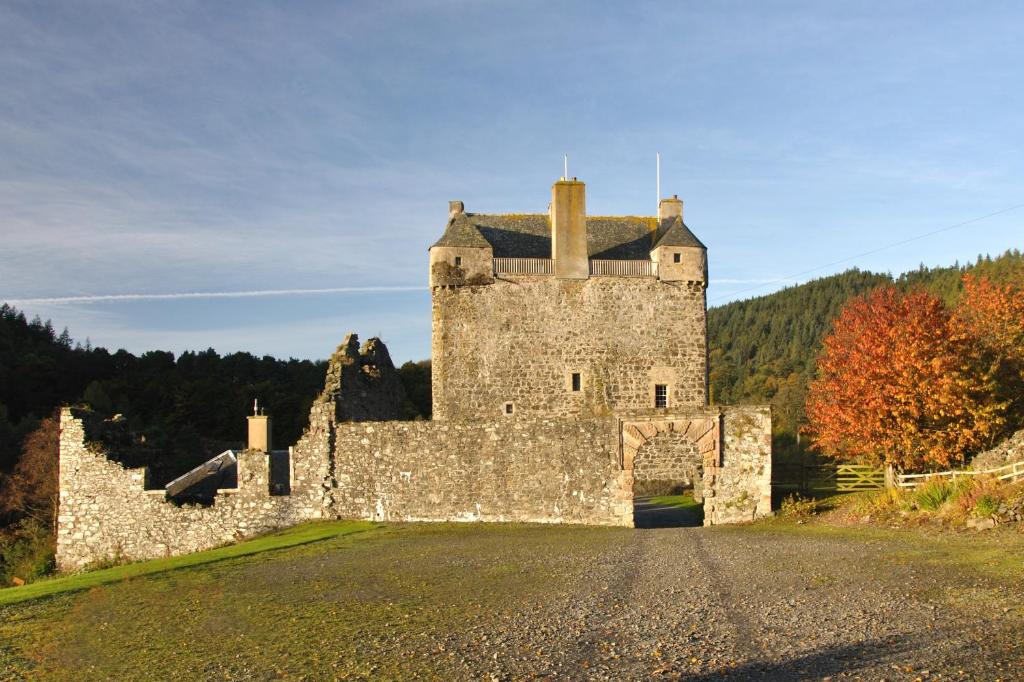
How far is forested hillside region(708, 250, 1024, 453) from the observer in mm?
84625

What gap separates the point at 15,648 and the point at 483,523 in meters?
12.3

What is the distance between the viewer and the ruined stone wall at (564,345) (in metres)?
34.0

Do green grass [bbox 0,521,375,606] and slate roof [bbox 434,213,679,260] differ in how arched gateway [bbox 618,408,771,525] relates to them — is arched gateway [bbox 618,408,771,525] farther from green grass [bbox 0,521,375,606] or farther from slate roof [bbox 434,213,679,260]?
slate roof [bbox 434,213,679,260]

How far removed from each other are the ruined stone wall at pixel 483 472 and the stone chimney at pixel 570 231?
12.5m

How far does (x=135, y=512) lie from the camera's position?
945 inches

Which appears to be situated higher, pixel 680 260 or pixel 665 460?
pixel 680 260

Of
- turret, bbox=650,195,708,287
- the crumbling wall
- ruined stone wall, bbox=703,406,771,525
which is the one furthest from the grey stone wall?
ruined stone wall, bbox=703,406,771,525

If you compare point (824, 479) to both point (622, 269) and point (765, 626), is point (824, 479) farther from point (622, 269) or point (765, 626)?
point (765, 626)

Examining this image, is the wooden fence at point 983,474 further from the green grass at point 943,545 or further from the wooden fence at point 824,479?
the green grass at point 943,545

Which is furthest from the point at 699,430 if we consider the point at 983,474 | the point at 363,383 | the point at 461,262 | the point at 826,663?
the point at 461,262

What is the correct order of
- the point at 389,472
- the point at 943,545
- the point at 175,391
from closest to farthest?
the point at 943,545 → the point at 389,472 → the point at 175,391

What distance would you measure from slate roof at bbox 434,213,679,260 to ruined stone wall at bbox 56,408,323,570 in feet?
46.2

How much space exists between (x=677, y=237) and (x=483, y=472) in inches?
635

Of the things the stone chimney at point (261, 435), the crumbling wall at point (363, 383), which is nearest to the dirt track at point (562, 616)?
the stone chimney at point (261, 435)
